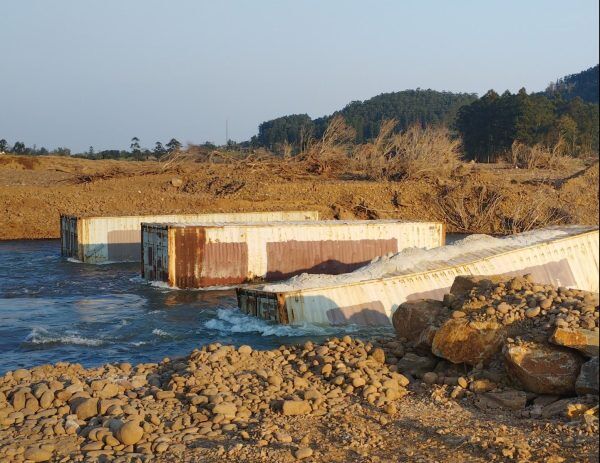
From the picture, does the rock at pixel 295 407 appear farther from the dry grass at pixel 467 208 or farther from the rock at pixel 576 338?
the dry grass at pixel 467 208

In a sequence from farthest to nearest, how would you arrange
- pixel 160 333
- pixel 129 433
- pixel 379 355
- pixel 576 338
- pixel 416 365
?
pixel 160 333 < pixel 379 355 < pixel 416 365 < pixel 576 338 < pixel 129 433

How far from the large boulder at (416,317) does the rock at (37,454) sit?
6366 mm

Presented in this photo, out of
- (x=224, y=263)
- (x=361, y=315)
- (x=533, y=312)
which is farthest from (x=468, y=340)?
(x=224, y=263)

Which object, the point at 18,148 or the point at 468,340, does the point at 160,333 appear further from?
the point at 18,148

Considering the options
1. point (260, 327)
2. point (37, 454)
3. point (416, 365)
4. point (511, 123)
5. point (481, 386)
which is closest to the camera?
point (37, 454)

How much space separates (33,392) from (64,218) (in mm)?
20507

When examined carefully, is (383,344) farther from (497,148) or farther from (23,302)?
(497,148)

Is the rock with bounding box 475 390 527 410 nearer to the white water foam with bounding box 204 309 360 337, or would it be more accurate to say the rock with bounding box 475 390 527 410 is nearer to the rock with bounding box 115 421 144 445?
the rock with bounding box 115 421 144 445

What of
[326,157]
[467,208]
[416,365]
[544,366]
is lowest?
[416,365]

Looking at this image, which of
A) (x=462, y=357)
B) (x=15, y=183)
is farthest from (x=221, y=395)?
(x=15, y=183)

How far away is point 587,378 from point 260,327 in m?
8.62

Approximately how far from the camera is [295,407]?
9.56 m

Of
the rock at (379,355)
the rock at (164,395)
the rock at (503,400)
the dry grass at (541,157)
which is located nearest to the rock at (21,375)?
the rock at (164,395)

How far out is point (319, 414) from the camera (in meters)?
9.54
